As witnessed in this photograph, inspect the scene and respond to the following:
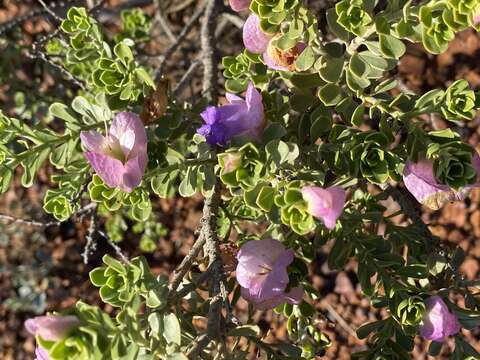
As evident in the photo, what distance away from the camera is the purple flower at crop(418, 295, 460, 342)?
1160 millimetres

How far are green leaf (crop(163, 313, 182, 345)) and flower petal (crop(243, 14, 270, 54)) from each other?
1.75ft

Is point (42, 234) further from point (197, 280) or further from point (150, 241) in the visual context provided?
point (197, 280)

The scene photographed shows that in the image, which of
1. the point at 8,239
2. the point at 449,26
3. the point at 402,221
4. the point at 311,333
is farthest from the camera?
the point at 8,239

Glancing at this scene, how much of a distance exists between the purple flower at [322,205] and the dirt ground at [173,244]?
1.50 metres

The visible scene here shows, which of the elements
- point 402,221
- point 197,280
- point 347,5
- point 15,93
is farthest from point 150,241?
point 347,5

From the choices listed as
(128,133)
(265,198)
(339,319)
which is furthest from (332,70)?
(339,319)

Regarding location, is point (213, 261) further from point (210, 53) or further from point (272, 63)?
point (210, 53)

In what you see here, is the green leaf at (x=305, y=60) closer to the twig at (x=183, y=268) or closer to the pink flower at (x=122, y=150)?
the pink flower at (x=122, y=150)

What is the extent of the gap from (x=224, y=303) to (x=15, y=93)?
5.50ft

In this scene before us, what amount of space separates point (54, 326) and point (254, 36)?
2.15 feet

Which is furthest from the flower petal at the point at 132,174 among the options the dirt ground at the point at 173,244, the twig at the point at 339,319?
the twig at the point at 339,319

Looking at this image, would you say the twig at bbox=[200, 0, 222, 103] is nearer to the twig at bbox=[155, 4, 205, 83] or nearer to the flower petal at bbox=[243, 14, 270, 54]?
the twig at bbox=[155, 4, 205, 83]

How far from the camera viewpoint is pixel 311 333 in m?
1.48

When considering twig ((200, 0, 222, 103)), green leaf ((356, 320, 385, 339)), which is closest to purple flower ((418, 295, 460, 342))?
green leaf ((356, 320, 385, 339))
